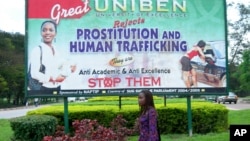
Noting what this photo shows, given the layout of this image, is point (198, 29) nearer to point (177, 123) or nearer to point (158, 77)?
point (158, 77)

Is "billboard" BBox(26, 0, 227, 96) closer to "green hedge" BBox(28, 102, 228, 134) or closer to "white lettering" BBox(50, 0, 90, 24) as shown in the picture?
"white lettering" BBox(50, 0, 90, 24)

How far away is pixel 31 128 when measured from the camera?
379 inches

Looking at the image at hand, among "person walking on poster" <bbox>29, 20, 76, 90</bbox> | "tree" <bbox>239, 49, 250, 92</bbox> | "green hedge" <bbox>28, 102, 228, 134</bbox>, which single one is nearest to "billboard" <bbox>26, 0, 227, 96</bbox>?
"person walking on poster" <bbox>29, 20, 76, 90</bbox>

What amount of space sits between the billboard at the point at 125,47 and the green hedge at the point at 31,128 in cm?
91

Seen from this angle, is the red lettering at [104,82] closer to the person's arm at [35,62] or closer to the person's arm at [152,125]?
the person's arm at [35,62]

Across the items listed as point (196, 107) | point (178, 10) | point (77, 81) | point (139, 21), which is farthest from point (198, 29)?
point (77, 81)

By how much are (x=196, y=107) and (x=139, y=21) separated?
2940mm

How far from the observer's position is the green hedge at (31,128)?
962 cm

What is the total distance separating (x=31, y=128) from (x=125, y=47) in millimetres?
2954

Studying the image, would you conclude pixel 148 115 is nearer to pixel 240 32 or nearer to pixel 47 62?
pixel 47 62

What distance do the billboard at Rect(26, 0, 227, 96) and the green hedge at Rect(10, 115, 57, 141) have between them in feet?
2.99

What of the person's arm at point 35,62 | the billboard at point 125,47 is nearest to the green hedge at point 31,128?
the billboard at point 125,47

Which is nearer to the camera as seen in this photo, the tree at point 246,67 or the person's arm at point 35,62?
the person's arm at point 35,62

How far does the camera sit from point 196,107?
12.0 metres
